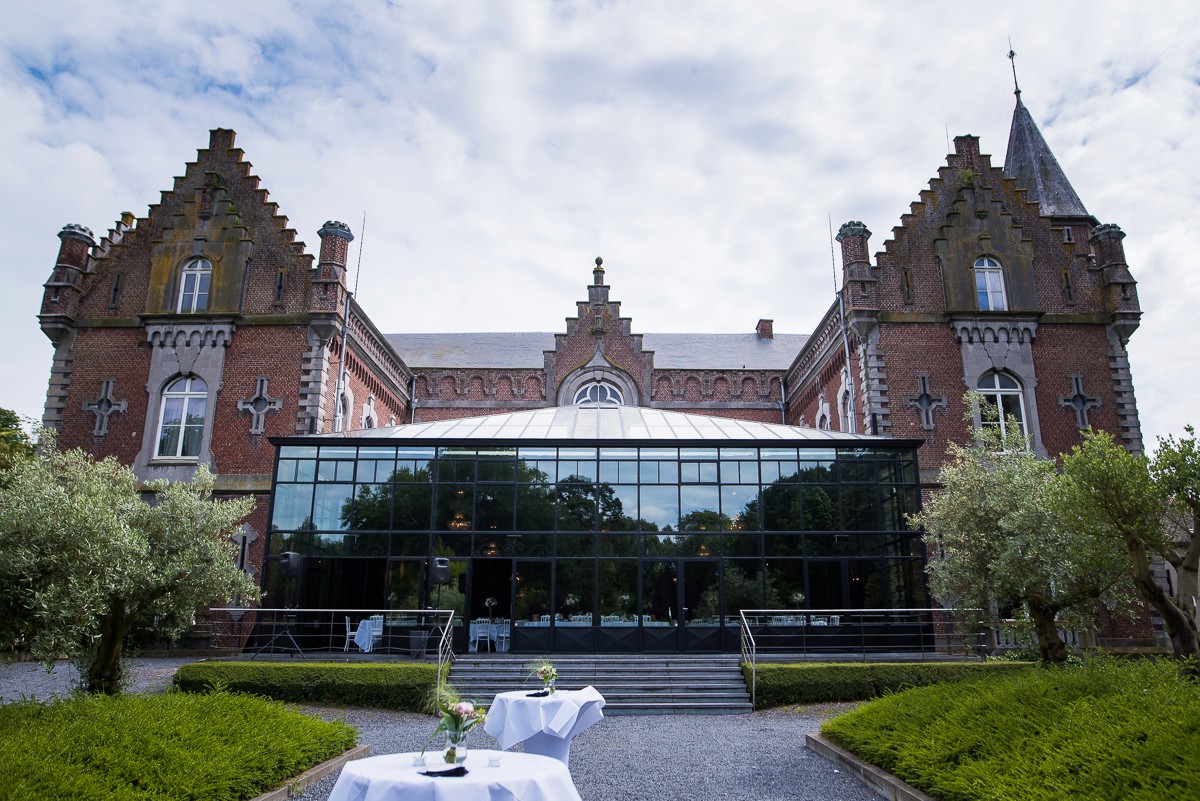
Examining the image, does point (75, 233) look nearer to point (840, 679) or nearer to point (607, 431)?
point (607, 431)

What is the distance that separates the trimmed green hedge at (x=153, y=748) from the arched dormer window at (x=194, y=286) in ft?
58.0

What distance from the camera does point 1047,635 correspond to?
538 inches

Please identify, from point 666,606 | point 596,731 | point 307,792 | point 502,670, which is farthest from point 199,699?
point 666,606

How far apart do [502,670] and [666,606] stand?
4247 millimetres

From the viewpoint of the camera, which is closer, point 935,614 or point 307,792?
point 307,792

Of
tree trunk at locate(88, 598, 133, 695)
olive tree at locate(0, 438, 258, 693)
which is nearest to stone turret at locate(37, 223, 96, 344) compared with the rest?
olive tree at locate(0, 438, 258, 693)

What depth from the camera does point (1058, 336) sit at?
2488 cm

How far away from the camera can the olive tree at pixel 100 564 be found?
10656mm

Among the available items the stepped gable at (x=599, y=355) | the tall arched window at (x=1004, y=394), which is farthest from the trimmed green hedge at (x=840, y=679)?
the stepped gable at (x=599, y=355)

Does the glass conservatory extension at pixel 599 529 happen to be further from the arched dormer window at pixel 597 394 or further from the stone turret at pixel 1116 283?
the arched dormer window at pixel 597 394

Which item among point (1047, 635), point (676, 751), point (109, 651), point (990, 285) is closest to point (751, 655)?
point (1047, 635)

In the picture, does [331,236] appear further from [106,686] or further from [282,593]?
[106,686]

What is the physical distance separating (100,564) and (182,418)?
46.7ft

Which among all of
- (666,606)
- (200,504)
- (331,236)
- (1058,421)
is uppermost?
(331,236)
